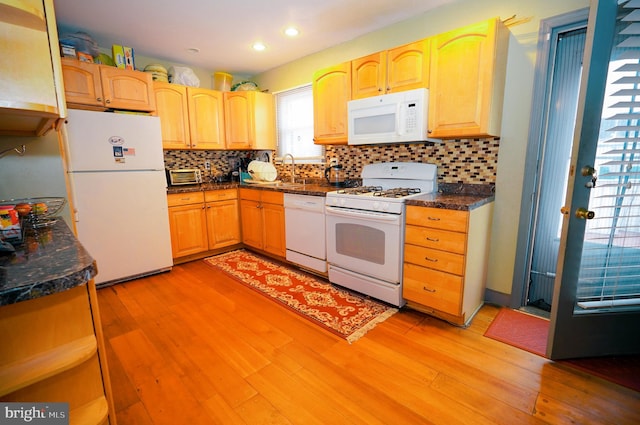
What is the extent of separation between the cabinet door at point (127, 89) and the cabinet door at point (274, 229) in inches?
65.6

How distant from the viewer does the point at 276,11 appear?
98.3 inches

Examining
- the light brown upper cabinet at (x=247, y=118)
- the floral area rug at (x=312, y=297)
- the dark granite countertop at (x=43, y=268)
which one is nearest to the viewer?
the dark granite countertop at (x=43, y=268)

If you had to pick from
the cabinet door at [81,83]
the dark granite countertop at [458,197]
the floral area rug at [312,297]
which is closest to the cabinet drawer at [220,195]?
the floral area rug at [312,297]

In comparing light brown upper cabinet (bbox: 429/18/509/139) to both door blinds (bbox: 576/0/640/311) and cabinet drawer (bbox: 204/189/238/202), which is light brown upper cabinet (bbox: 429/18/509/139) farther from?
cabinet drawer (bbox: 204/189/238/202)

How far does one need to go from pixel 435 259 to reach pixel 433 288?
217 mm

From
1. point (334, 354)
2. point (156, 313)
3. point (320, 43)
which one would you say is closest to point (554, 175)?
point (334, 354)

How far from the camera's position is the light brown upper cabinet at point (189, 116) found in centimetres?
340

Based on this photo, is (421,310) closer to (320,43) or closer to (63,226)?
(63,226)

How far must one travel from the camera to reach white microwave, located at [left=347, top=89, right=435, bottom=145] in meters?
2.29

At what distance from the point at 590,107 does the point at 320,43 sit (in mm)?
2547

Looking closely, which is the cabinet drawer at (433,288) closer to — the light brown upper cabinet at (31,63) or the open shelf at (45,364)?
the open shelf at (45,364)

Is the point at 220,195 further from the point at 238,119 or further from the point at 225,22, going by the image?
the point at 225,22

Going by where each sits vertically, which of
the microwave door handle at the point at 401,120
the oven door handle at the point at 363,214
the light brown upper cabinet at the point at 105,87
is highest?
the light brown upper cabinet at the point at 105,87

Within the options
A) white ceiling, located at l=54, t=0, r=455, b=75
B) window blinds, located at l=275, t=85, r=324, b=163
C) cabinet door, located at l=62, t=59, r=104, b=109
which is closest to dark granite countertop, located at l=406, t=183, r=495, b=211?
white ceiling, located at l=54, t=0, r=455, b=75
